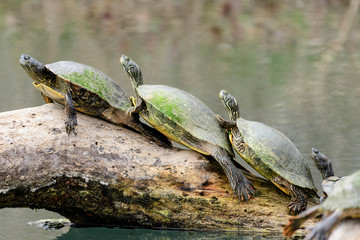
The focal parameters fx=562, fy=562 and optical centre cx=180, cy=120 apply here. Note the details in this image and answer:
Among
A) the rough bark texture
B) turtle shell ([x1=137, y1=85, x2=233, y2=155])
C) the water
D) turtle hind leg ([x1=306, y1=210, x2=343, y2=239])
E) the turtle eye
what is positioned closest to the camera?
turtle hind leg ([x1=306, y1=210, x2=343, y2=239])

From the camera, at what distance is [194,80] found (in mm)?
5641

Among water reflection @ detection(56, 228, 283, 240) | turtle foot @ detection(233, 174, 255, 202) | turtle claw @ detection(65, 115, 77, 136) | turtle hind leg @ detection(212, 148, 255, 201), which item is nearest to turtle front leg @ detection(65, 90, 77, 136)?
turtle claw @ detection(65, 115, 77, 136)

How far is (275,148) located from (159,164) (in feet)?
1.73

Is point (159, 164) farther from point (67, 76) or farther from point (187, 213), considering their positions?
point (67, 76)

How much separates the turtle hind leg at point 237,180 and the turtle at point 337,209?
516 millimetres

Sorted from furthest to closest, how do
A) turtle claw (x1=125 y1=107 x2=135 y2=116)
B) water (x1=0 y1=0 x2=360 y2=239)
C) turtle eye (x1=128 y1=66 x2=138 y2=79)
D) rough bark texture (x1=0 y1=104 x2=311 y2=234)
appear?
1. water (x1=0 y1=0 x2=360 y2=239)
2. turtle eye (x1=128 y1=66 x2=138 y2=79)
3. turtle claw (x1=125 y1=107 x2=135 y2=116)
4. rough bark texture (x1=0 y1=104 x2=311 y2=234)

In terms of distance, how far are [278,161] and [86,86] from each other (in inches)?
37.9

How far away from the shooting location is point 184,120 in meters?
2.60

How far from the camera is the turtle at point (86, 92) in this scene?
2.68 metres

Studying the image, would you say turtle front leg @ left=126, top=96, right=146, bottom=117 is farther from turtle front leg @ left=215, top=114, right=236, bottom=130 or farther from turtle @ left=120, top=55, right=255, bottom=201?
turtle front leg @ left=215, top=114, right=236, bottom=130

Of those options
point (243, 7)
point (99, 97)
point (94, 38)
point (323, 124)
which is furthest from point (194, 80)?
point (243, 7)

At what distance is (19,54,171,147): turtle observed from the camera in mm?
2684

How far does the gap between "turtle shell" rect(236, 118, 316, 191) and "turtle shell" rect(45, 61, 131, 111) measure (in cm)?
64

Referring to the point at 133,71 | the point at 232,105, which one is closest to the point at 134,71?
the point at 133,71
